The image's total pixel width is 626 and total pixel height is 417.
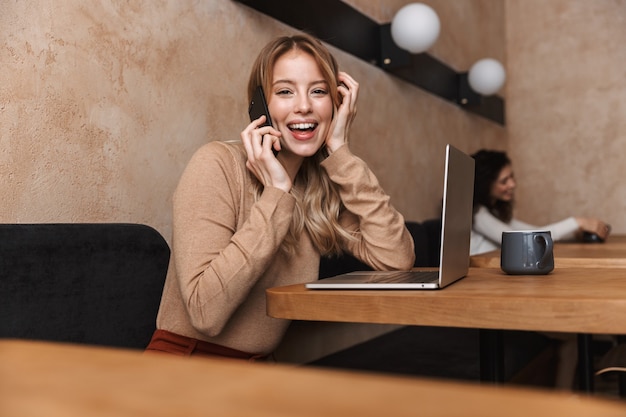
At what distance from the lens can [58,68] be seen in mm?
1555

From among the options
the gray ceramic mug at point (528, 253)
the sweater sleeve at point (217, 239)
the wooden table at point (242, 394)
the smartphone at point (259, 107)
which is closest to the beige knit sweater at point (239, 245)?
the sweater sleeve at point (217, 239)

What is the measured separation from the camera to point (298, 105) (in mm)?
1656

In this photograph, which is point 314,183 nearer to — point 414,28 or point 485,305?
point 485,305

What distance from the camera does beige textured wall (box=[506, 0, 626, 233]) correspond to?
16.4 ft

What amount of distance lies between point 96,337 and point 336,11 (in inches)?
71.9

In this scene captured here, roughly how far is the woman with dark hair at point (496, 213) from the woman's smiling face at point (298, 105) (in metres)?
1.70

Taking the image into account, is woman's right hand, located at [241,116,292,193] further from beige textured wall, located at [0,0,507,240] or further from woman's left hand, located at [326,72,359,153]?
beige textured wall, located at [0,0,507,240]

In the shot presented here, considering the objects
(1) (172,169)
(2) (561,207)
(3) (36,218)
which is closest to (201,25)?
(1) (172,169)

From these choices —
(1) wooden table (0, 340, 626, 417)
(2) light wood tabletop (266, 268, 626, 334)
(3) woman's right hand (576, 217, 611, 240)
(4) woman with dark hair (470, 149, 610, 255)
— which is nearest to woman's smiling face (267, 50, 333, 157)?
(2) light wood tabletop (266, 268, 626, 334)

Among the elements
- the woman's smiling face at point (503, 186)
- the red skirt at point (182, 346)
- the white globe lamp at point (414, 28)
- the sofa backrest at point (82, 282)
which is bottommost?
the red skirt at point (182, 346)

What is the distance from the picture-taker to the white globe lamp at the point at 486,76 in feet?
14.0

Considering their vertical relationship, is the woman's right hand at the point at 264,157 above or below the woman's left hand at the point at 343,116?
below

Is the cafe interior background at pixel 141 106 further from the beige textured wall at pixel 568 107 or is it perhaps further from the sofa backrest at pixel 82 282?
the beige textured wall at pixel 568 107

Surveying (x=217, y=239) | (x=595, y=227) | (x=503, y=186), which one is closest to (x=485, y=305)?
(x=217, y=239)
